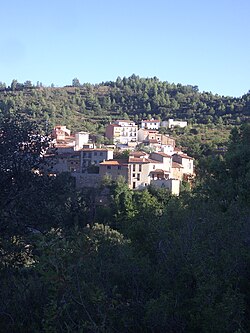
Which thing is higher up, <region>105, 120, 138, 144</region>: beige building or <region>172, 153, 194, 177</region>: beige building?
<region>105, 120, 138, 144</region>: beige building

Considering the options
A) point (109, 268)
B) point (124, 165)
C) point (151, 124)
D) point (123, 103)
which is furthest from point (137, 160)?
point (123, 103)

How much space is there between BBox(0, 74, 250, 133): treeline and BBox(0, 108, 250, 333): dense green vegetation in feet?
151

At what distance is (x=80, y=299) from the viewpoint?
400cm

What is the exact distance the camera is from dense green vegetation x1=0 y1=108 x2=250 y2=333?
3.84 metres

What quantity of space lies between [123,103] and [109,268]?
67277mm

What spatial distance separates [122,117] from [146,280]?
58609mm

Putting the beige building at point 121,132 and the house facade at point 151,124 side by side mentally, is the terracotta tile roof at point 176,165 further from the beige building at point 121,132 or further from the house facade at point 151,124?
the house facade at point 151,124

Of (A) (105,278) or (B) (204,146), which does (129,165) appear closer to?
(B) (204,146)

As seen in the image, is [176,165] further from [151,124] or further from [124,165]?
[151,124]

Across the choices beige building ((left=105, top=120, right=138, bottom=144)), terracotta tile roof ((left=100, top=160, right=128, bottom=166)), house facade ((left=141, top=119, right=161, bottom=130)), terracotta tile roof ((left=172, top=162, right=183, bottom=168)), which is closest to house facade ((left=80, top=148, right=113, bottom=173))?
terracotta tile roof ((left=100, top=160, right=128, bottom=166))

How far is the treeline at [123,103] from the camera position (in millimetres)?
56781

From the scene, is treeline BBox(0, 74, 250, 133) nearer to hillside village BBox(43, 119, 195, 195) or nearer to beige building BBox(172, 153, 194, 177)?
hillside village BBox(43, 119, 195, 195)

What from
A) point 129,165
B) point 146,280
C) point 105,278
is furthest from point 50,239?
point 129,165

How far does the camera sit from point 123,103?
7100 cm
